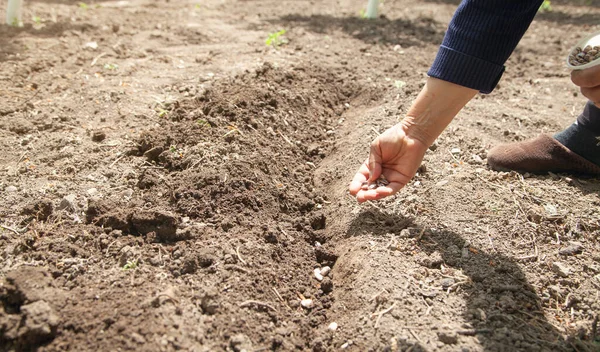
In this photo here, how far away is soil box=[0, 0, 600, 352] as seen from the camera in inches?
74.4

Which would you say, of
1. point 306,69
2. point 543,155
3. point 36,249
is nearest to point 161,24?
point 306,69

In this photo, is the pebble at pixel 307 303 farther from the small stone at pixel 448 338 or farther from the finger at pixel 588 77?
the finger at pixel 588 77

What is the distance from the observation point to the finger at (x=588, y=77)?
2146 millimetres

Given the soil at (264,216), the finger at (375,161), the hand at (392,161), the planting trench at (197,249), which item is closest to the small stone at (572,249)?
the soil at (264,216)

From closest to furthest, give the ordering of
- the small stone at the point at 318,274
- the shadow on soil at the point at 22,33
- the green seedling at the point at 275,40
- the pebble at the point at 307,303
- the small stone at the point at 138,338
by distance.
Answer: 1. the small stone at the point at 138,338
2. the pebble at the point at 307,303
3. the small stone at the point at 318,274
4. the shadow on soil at the point at 22,33
5. the green seedling at the point at 275,40

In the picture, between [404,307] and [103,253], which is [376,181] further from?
[103,253]

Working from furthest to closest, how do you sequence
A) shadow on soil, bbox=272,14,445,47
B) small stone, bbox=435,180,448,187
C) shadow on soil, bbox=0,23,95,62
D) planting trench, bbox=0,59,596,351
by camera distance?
1. shadow on soil, bbox=272,14,445,47
2. shadow on soil, bbox=0,23,95,62
3. small stone, bbox=435,180,448,187
4. planting trench, bbox=0,59,596,351

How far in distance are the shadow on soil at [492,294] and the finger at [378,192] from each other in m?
0.21

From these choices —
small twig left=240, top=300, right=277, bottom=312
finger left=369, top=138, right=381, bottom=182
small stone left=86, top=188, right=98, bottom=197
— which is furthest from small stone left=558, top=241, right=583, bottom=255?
small stone left=86, top=188, right=98, bottom=197

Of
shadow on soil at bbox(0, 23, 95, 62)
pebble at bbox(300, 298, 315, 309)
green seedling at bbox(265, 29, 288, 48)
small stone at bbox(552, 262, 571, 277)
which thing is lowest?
pebble at bbox(300, 298, 315, 309)

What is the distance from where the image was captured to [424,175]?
2.75 m

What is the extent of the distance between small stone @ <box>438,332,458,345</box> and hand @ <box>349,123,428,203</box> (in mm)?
658

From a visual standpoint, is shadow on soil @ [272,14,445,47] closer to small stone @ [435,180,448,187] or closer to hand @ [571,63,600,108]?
small stone @ [435,180,448,187]

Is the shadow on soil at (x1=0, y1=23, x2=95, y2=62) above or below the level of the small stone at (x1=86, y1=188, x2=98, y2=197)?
above
